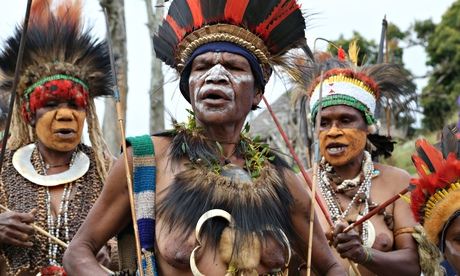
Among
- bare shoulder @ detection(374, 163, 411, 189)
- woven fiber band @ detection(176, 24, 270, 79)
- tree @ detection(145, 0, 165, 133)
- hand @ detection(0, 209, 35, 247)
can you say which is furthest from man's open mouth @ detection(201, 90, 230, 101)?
tree @ detection(145, 0, 165, 133)

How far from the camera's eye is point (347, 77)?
20.0 ft

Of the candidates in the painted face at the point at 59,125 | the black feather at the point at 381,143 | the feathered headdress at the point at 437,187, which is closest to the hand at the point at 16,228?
the painted face at the point at 59,125

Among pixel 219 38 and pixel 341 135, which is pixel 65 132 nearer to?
pixel 341 135

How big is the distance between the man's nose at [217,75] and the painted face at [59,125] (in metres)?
2.09

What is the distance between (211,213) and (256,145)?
0.58m

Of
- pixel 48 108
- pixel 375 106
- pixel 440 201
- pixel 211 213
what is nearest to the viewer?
pixel 211 213

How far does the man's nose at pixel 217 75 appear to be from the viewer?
389 cm

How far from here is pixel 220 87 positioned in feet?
12.7

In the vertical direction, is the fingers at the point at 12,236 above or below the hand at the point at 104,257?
above

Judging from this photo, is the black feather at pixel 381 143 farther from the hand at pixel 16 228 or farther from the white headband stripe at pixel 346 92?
the hand at pixel 16 228

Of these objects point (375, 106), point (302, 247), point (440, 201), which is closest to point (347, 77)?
point (375, 106)

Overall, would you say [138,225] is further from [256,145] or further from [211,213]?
[256,145]

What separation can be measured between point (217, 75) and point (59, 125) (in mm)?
2149

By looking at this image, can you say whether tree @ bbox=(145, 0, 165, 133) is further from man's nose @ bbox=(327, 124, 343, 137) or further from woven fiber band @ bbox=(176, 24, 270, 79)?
woven fiber band @ bbox=(176, 24, 270, 79)
